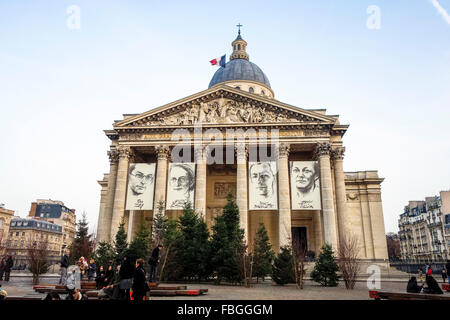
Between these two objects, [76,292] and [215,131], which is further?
[215,131]

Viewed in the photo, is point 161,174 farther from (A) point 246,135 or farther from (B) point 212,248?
(B) point 212,248

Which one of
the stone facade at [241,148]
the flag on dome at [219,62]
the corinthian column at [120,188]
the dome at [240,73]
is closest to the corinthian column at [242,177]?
the stone facade at [241,148]

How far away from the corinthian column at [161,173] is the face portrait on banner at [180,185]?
4.19ft

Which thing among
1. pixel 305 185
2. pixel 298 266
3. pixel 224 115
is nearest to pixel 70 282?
pixel 298 266

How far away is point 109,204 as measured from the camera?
3003cm

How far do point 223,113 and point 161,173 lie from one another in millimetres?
7675

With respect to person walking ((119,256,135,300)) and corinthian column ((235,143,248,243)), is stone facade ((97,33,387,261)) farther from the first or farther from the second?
person walking ((119,256,135,300))

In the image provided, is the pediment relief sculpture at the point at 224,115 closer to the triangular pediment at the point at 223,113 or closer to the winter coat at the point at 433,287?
the triangular pediment at the point at 223,113

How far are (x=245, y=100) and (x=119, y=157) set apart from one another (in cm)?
1253

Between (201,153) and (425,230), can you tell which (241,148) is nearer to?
(201,153)

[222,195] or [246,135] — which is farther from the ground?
[246,135]
